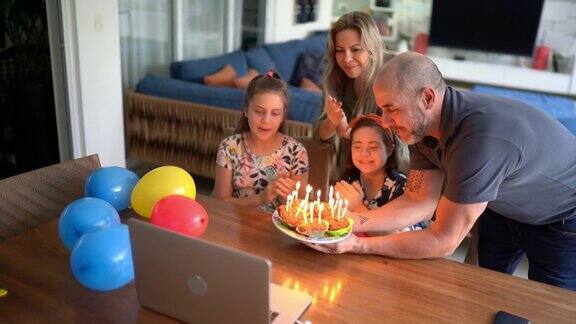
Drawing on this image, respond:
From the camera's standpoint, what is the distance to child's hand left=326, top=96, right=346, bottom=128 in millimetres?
2094

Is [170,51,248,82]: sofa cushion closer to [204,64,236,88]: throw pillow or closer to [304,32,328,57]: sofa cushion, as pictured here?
[204,64,236,88]: throw pillow

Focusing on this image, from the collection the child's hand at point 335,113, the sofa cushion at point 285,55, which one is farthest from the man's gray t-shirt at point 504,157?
the sofa cushion at point 285,55

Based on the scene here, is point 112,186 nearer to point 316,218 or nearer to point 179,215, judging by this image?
point 179,215

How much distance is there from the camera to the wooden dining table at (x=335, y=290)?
124cm

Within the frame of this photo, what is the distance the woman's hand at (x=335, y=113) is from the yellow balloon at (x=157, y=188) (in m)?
0.70

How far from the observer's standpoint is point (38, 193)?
1.80 metres

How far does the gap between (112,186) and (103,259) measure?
0.48 meters

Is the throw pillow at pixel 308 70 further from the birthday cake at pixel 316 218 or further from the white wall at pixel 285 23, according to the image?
the birthday cake at pixel 316 218

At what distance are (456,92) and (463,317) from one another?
0.65 m

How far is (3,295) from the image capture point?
4.18 feet

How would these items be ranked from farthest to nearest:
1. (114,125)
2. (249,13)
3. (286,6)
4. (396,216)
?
(286,6) → (249,13) → (114,125) → (396,216)

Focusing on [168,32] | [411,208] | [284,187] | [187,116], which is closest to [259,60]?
[168,32]

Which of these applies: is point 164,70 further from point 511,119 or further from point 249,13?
point 511,119

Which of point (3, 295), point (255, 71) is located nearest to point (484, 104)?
point (3, 295)
